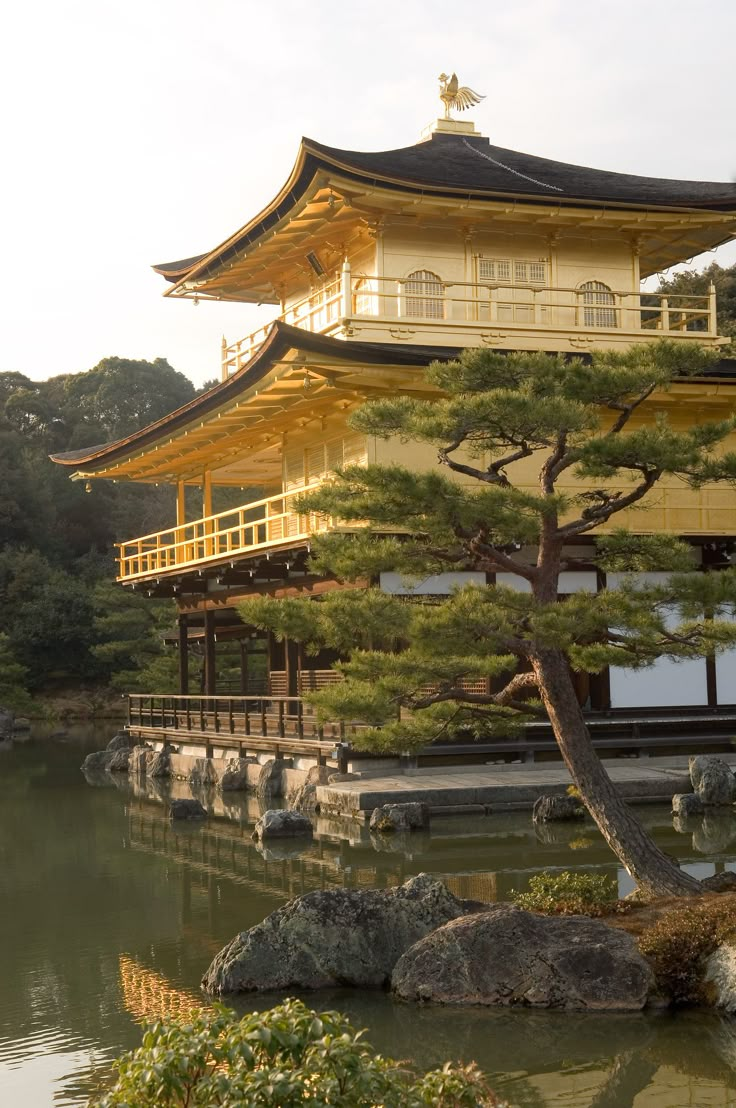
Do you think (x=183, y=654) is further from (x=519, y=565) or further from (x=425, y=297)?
(x=519, y=565)

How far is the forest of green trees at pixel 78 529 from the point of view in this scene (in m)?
43.1

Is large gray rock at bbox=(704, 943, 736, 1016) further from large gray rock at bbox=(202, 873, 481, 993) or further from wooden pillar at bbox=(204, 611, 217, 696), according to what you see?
wooden pillar at bbox=(204, 611, 217, 696)

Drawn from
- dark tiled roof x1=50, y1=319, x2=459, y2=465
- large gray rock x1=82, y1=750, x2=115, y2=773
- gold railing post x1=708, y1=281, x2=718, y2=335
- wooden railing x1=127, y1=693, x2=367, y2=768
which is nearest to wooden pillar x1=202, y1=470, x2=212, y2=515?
wooden railing x1=127, y1=693, x2=367, y2=768

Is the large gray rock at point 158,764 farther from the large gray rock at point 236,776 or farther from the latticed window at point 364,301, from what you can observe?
the latticed window at point 364,301

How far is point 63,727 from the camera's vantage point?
1746 inches

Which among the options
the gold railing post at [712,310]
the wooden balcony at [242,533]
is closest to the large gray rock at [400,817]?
the wooden balcony at [242,533]

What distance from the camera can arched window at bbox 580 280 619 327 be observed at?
74.9ft

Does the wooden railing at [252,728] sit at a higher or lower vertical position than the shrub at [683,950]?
higher

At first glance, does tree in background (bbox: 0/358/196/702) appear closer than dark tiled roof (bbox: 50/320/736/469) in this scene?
No

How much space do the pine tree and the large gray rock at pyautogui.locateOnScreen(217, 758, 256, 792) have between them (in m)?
11.4

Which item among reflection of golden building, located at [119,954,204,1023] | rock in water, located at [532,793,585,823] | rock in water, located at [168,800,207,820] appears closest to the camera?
reflection of golden building, located at [119,954,204,1023]

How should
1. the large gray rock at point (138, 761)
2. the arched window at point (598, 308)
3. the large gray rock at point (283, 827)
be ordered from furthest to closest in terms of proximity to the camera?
the large gray rock at point (138, 761) → the arched window at point (598, 308) → the large gray rock at point (283, 827)

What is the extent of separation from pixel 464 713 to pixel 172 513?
150 ft

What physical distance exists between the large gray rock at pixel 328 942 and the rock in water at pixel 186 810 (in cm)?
974
